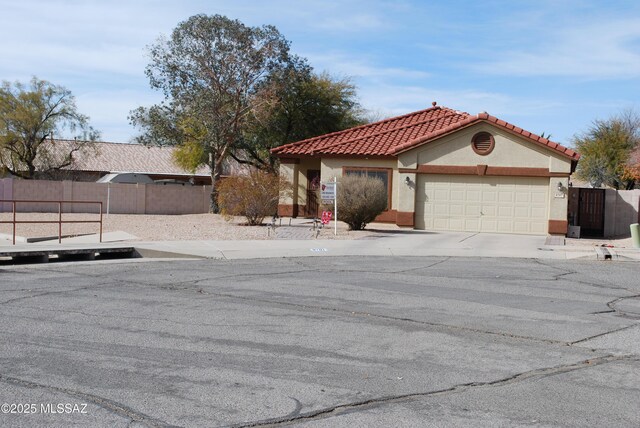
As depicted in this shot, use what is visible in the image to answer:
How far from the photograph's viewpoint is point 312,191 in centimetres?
3403

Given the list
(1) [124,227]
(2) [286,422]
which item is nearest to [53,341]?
(2) [286,422]

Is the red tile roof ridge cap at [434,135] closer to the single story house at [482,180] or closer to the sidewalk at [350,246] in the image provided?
the single story house at [482,180]

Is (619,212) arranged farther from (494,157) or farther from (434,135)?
(434,135)

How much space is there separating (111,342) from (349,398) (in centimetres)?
336

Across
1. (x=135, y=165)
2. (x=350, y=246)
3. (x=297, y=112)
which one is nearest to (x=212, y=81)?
(x=297, y=112)

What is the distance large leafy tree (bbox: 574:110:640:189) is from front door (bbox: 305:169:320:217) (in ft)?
75.0

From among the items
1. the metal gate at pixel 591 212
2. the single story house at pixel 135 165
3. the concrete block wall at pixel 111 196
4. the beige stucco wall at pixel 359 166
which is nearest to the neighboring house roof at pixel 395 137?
the beige stucco wall at pixel 359 166

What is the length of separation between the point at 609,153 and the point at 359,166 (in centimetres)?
2845

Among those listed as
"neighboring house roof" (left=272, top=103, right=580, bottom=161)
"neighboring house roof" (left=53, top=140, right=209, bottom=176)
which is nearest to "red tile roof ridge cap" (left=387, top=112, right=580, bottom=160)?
"neighboring house roof" (left=272, top=103, right=580, bottom=161)

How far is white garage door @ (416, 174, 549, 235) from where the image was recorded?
95.6 ft

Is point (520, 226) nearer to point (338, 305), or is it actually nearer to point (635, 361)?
point (338, 305)

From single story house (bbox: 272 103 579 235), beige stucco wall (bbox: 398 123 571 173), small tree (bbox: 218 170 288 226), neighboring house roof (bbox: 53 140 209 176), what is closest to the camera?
small tree (bbox: 218 170 288 226)

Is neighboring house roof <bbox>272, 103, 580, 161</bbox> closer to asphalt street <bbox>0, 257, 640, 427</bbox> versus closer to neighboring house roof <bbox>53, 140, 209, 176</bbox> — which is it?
asphalt street <bbox>0, 257, 640, 427</bbox>

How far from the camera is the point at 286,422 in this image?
20.4 feet
